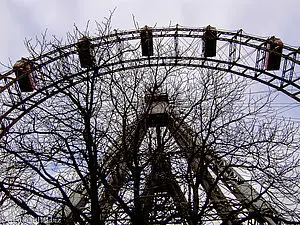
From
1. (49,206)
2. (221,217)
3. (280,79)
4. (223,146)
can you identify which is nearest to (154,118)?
(223,146)

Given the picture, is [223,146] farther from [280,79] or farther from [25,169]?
[280,79]

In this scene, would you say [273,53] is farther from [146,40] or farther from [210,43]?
[146,40]

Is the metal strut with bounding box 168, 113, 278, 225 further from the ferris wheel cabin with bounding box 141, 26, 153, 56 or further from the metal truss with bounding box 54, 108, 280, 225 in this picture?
the ferris wheel cabin with bounding box 141, 26, 153, 56

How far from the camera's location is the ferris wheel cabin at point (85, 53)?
6.88m

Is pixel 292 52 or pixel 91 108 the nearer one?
pixel 91 108

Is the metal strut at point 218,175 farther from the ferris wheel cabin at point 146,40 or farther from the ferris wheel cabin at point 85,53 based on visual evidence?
the ferris wheel cabin at point 146,40

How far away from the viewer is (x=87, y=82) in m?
6.26

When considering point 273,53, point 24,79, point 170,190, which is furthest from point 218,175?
point 24,79

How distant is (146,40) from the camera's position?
494 inches

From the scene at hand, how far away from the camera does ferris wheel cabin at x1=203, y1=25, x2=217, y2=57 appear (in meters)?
13.5

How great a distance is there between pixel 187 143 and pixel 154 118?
1616mm

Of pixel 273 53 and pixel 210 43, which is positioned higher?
pixel 210 43

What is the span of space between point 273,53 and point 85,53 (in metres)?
8.46

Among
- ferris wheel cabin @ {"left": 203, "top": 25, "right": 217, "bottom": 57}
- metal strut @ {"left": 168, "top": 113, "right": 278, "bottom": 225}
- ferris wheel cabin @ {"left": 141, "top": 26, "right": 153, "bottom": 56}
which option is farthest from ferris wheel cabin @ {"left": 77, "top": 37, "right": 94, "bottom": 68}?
ferris wheel cabin @ {"left": 203, "top": 25, "right": 217, "bottom": 57}
